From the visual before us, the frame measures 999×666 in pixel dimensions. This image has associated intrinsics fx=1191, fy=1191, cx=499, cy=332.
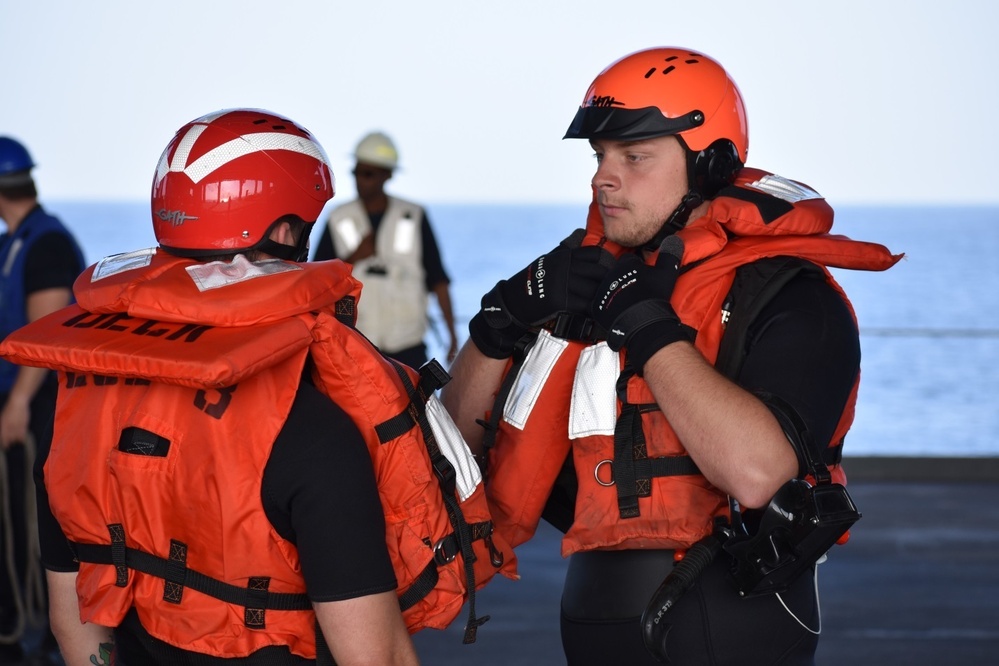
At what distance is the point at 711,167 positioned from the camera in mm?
2299

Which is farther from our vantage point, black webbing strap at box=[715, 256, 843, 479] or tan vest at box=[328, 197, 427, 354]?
tan vest at box=[328, 197, 427, 354]

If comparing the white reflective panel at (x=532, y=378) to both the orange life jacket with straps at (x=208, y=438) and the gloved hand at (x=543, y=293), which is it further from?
the orange life jacket with straps at (x=208, y=438)

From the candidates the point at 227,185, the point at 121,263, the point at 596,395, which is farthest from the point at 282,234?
the point at 596,395

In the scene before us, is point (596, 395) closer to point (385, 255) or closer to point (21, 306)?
point (21, 306)

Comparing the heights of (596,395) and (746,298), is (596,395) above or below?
below

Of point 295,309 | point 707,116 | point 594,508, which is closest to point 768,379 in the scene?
point 594,508

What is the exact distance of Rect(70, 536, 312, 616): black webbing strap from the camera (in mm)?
1712

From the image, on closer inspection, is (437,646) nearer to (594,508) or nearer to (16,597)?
(16,597)

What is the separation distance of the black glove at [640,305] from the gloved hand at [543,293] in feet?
0.25

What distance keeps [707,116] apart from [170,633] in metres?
1.35

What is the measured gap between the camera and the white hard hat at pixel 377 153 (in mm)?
5930

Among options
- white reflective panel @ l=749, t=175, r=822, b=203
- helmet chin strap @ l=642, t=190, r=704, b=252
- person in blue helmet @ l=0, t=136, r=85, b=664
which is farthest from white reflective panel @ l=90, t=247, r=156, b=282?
person in blue helmet @ l=0, t=136, r=85, b=664

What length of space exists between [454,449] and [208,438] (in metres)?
0.50

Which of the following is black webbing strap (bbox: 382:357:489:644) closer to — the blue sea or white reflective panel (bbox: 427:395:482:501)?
white reflective panel (bbox: 427:395:482:501)
